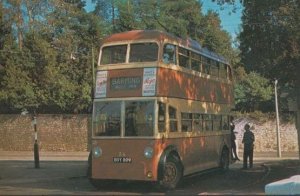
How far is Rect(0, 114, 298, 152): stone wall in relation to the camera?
135 ft

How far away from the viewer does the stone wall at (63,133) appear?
4106cm

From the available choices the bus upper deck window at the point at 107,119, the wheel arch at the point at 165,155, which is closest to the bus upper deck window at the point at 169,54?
the bus upper deck window at the point at 107,119

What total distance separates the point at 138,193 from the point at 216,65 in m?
7.29

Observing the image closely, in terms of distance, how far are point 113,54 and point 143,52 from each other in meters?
0.98

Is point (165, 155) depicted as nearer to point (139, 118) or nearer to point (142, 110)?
point (139, 118)

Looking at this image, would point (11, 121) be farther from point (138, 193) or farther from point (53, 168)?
point (138, 193)

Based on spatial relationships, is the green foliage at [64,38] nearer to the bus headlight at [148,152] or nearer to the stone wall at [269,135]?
the stone wall at [269,135]

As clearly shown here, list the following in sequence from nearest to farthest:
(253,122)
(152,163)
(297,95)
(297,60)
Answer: (152,163), (297,60), (297,95), (253,122)

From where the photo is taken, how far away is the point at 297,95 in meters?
24.1

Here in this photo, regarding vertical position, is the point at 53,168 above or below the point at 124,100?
below

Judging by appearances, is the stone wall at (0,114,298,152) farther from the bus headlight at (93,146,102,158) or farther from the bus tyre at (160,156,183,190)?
the bus headlight at (93,146,102,158)

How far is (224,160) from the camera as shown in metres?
Result: 23.5

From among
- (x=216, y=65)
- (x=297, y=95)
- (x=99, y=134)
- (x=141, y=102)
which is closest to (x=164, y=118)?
(x=141, y=102)

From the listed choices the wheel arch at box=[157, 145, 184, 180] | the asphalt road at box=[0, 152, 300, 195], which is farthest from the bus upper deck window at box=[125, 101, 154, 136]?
the asphalt road at box=[0, 152, 300, 195]
